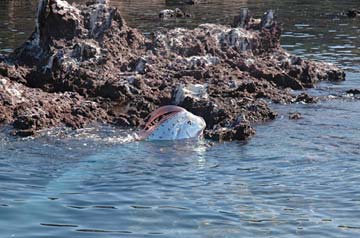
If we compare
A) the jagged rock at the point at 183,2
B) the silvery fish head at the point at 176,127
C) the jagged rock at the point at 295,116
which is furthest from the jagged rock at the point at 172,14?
the silvery fish head at the point at 176,127

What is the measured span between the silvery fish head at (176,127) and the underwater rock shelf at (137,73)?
34 centimetres

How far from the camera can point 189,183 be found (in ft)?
42.5

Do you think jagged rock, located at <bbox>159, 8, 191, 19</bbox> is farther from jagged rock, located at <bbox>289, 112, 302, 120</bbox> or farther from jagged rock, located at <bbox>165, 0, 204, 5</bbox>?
jagged rock, located at <bbox>289, 112, 302, 120</bbox>

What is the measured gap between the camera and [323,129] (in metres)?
17.1

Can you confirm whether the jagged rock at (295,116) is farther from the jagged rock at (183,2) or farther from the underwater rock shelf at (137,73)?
the jagged rock at (183,2)

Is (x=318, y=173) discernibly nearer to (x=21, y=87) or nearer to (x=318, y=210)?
(x=318, y=210)

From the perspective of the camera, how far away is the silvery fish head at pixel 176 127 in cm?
1616

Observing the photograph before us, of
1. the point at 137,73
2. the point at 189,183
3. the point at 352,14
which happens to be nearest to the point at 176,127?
the point at 189,183

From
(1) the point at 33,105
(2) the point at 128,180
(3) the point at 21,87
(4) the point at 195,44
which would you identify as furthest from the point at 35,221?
(4) the point at 195,44

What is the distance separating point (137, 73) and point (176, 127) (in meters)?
4.63

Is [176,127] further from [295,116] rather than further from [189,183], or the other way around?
[295,116]

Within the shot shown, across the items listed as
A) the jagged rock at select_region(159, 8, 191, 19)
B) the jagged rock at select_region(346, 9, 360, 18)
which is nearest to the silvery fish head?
the jagged rock at select_region(159, 8, 191, 19)

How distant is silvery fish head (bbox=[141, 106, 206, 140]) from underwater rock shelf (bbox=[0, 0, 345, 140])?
0.34 m

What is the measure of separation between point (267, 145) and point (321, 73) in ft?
29.8
